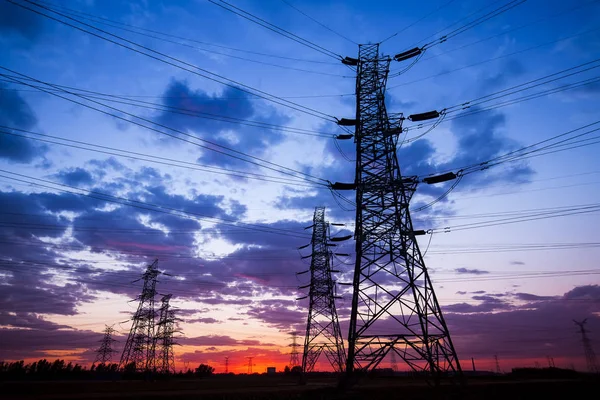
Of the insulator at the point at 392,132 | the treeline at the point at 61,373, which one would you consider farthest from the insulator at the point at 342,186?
the treeline at the point at 61,373

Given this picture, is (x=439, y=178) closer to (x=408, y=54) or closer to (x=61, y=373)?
(x=408, y=54)

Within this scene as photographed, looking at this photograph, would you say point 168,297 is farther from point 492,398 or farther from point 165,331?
point 492,398

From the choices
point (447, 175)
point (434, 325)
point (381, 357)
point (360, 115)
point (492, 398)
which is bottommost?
point (492, 398)

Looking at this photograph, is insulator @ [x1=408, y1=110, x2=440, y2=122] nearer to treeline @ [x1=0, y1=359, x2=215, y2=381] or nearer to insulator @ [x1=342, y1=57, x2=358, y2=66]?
insulator @ [x1=342, y1=57, x2=358, y2=66]

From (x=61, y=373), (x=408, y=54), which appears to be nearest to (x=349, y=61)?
(x=408, y=54)

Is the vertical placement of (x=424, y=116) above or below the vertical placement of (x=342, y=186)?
above

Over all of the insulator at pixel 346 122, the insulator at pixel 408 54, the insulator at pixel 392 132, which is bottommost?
Result: the insulator at pixel 392 132

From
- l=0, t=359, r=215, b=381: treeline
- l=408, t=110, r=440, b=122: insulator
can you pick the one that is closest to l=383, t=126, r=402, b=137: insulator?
l=408, t=110, r=440, b=122: insulator

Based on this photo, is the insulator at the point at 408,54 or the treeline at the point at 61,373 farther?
the treeline at the point at 61,373

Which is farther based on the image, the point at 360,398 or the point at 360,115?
the point at 360,115

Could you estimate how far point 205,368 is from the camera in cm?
10006

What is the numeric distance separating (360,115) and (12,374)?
75903 millimetres

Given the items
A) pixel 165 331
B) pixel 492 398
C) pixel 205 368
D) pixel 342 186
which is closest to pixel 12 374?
pixel 165 331

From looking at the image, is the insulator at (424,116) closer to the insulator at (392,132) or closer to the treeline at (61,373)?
the insulator at (392,132)
